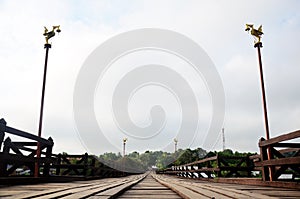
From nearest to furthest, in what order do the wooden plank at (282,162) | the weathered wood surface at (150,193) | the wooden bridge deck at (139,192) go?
the wooden bridge deck at (139,192)
the weathered wood surface at (150,193)
the wooden plank at (282,162)

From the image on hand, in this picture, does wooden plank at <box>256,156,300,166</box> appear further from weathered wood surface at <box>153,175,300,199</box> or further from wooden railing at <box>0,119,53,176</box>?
wooden railing at <box>0,119,53,176</box>

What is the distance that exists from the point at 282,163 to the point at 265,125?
9.01 meters

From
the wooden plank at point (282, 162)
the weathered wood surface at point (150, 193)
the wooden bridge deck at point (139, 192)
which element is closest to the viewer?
the wooden bridge deck at point (139, 192)

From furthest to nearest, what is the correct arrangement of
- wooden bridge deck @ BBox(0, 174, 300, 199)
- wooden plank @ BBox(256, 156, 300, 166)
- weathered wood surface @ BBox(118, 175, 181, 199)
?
wooden plank @ BBox(256, 156, 300, 166) → weathered wood surface @ BBox(118, 175, 181, 199) → wooden bridge deck @ BBox(0, 174, 300, 199)

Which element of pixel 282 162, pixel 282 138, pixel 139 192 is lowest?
pixel 139 192

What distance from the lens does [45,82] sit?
558 inches

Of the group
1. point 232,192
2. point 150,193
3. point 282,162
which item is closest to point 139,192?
point 150,193

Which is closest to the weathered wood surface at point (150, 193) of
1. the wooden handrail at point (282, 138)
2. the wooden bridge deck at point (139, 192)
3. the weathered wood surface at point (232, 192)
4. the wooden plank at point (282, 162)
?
the wooden bridge deck at point (139, 192)

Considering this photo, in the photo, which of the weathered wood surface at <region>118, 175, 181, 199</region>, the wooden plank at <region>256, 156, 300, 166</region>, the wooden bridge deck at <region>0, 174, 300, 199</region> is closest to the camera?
the wooden bridge deck at <region>0, 174, 300, 199</region>

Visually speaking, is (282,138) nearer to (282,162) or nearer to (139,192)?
(282,162)

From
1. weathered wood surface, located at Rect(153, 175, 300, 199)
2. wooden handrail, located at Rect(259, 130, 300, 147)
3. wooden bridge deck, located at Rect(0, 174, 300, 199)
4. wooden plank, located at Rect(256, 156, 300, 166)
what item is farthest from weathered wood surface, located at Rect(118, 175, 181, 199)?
wooden handrail, located at Rect(259, 130, 300, 147)

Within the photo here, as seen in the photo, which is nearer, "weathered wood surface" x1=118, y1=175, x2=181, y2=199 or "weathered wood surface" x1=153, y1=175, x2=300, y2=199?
"weathered wood surface" x1=153, y1=175, x2=300, y2=199

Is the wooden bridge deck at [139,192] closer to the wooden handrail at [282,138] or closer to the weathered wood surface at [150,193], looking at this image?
the weathered wood surface at [150,193]

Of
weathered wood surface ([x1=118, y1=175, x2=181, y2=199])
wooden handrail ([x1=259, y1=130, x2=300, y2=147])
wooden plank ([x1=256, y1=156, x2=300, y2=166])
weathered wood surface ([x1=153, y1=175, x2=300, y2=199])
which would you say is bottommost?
weathered wood surface ([x1=118, y1=175, x2=181, y2=199])
